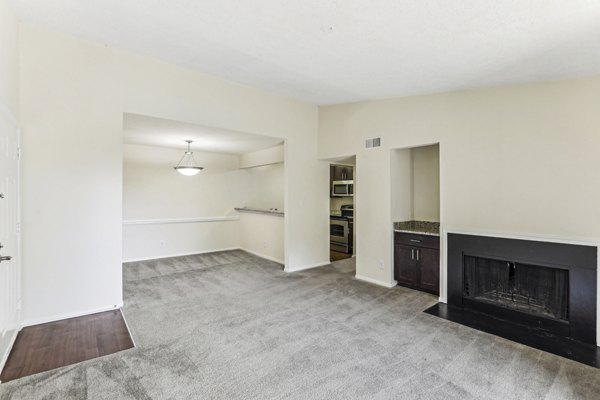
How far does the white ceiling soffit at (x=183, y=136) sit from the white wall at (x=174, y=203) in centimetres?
47

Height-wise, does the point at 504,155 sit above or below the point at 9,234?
above

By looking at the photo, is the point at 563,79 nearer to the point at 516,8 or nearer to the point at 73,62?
the point at 516,8

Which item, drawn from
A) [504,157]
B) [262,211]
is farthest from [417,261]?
[262,211]

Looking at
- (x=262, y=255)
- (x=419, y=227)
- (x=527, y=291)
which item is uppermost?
(x=419, y=227)

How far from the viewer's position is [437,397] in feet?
6.44

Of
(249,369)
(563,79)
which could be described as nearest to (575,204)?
(563,79)

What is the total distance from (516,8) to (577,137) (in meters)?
1.70

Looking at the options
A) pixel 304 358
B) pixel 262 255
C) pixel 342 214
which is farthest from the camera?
pixel 342 214

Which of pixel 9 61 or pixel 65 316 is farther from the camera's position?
pixel 65 316

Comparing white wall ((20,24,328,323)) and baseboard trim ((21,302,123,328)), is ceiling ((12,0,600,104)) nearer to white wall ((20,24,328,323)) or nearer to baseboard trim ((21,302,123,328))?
white wall ((20,24,328,323))

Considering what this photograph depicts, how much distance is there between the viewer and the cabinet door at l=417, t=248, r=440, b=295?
3.96 m

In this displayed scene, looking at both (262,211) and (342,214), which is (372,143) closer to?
(262,211)

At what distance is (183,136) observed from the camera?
4.95 meters

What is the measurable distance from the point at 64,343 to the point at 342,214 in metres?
5.96
